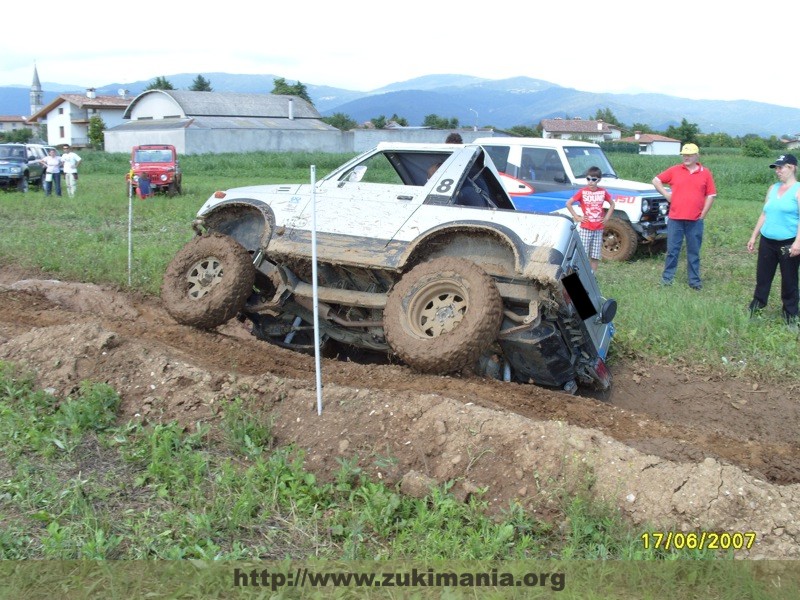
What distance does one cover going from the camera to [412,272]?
6.81 meters

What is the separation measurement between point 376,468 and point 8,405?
9.03 ft

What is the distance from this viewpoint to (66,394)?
5949 mm

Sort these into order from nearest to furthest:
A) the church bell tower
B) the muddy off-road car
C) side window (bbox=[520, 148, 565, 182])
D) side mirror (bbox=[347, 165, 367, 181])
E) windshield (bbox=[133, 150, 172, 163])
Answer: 1. the muddy off-road car
2. side mirror (bbox=[347, 165, 367, 181])
3. side window (bbox=[520, 148, 565, 182])
4. windshield (bbox=[133, 150, 172, 163])
5. the church bell tower

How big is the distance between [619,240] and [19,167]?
19511 mm

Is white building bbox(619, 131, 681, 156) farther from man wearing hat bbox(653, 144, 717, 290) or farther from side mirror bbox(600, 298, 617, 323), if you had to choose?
side mirror bbox(600, 298, 617, 323)

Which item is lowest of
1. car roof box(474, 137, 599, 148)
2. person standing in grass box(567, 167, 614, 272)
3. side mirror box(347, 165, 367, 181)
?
person standing in grass box(567, 167, 614, 272)

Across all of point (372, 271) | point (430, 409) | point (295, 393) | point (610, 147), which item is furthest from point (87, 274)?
point (610, 147)

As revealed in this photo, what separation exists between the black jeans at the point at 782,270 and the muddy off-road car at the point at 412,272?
2587 mm

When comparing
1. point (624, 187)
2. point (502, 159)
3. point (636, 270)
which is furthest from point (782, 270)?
point (502, 159)

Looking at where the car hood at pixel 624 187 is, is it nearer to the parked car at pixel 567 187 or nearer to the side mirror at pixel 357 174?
the parked car at pixel 567 187

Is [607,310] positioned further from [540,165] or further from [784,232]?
[540,165]

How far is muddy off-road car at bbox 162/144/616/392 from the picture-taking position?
6.59m

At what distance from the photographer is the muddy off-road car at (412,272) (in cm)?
659

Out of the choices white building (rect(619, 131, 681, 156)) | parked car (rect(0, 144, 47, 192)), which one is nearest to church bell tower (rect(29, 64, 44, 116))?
white building (rect(619, 131, 681, 156))
